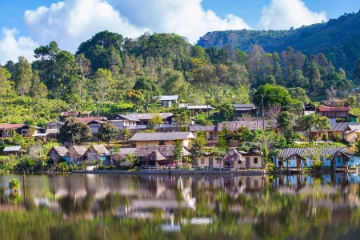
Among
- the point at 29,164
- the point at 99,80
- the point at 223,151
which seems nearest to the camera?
the point at 223,151

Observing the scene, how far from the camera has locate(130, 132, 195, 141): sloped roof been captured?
50.8 meters

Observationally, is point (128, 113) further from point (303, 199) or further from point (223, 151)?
point (303, 199)

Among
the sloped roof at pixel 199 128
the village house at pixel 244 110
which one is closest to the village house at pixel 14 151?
the sloped roof at pixel 199 128

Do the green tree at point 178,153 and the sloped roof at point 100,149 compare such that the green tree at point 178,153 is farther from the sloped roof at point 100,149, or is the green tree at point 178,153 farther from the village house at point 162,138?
the sloped roof at point 100,149

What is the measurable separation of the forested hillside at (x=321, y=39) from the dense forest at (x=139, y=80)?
17.9 m

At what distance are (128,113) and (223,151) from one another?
22573mm

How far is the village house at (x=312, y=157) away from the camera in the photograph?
134ft

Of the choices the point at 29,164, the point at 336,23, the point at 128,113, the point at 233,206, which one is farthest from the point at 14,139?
the point at 336,23

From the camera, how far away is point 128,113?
211ft

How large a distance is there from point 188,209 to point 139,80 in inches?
1683

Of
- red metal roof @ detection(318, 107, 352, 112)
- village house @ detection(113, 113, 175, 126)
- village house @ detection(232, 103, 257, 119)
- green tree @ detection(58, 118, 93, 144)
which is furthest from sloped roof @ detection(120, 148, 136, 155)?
red metal roof @ detection(318, 107, 352, 112)

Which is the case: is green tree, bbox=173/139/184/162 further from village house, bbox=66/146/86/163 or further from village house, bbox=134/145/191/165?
village house, bbox=66/146/86/163

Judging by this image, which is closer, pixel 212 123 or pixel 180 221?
pixel 180 221

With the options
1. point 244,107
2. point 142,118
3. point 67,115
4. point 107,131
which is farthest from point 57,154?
point 244,107
